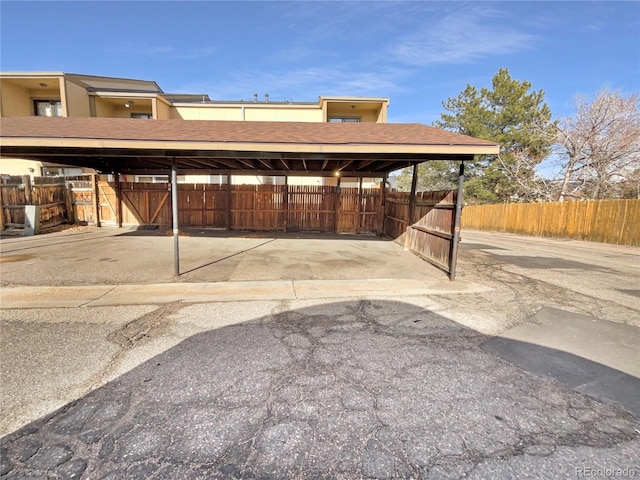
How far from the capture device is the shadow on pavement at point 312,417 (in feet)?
6.16

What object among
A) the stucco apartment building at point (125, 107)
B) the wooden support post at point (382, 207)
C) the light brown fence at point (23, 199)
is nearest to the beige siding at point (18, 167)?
the stucco apartment building at point (125, 107)

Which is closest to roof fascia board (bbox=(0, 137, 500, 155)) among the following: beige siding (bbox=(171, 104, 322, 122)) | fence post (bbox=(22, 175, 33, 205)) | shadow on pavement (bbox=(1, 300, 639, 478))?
shadow on pavement (bbox=(1, 300, 639, 478))

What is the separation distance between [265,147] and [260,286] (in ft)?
8.93

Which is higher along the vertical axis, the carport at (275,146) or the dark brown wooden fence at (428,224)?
the carport at (275,146)

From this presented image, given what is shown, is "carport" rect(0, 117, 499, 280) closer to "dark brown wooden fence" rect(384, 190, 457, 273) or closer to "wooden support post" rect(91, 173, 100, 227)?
"dark brown wooden fence" rect(384, 190, 457, 273)

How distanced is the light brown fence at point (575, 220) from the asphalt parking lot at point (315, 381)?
924cm

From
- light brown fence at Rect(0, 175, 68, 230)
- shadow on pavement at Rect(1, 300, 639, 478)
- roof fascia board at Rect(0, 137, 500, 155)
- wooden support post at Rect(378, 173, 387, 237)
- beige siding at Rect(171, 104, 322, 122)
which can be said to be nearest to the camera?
shadow on pavement at Rect(1, 300, 639, 478)

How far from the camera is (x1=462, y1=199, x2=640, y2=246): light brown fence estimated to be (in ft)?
40.2

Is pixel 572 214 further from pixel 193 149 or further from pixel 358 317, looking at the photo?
pixel 193 149

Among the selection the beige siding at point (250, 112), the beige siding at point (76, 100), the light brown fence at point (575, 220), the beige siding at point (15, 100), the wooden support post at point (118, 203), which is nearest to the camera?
the light brown fence at point (575, 220)

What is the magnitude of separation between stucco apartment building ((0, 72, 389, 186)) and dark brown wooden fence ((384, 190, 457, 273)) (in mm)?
4941

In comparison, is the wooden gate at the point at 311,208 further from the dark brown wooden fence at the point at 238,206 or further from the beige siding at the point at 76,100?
the beige siding at the point at 76,100

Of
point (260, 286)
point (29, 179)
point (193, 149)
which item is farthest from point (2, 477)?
point (29, 179)

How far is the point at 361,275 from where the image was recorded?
6656 millimetres
